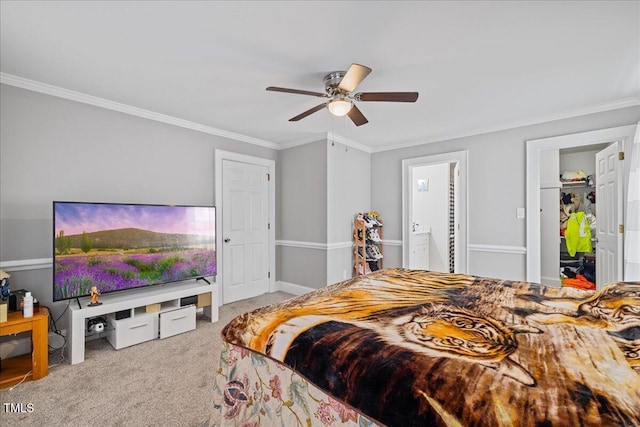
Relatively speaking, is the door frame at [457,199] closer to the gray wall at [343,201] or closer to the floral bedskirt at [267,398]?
the gray wall at [343,201]

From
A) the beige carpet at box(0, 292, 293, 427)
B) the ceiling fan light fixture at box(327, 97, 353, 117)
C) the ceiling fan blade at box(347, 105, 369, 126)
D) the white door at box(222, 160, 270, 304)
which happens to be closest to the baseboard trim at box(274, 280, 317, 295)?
the white door at box(222, 160, 270, 304)

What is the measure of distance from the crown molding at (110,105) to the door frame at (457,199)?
2.46 metres

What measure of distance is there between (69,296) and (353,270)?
3427 millimetres

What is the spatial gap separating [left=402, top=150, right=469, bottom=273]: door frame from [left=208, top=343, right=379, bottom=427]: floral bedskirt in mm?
3487

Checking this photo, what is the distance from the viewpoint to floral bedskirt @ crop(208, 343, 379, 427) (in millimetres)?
1042

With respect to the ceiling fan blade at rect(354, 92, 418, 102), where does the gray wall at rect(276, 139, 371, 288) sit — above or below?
below

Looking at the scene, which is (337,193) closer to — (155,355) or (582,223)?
(155,355)

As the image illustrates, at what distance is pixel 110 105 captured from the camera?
2.97 metres

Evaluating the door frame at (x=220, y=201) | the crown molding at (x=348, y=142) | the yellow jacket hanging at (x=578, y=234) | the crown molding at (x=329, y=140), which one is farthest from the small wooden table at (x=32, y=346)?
the yellow jacket hanging at (x=578, y=234)

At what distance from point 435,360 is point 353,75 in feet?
5.79

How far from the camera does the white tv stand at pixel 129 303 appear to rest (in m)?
2.38

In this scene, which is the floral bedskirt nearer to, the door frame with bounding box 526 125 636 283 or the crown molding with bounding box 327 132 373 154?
the crown molding with bounding box 327 132 373 154

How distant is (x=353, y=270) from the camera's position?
4.63m

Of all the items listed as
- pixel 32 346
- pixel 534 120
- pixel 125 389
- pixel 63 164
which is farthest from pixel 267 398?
pixel 534 120
